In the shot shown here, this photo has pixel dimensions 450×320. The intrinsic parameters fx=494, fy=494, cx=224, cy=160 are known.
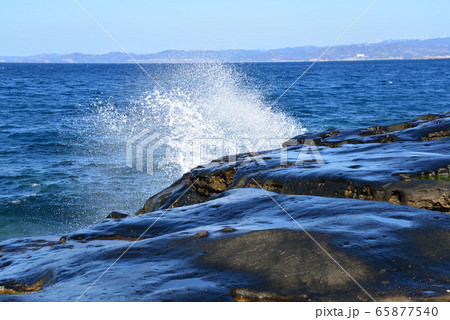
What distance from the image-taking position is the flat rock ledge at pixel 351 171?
4.38 m

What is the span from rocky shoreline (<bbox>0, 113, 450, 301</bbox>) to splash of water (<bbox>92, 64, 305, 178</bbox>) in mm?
7431

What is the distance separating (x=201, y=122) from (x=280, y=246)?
1458cm

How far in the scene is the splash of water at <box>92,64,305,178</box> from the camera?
14.6 meters

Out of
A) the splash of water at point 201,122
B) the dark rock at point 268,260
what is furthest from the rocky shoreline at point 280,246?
the splash of water at point 201,122

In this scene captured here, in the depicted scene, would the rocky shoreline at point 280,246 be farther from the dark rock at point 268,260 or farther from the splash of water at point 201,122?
the splash of water at point 201,122

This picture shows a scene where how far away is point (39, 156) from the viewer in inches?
627

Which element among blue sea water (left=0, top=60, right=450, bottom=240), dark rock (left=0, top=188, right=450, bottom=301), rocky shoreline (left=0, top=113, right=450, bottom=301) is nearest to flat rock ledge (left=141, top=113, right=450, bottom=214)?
rocky shoreline (left=0, top=113, right=450, bottom=301)

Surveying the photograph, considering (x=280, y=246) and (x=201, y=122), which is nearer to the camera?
(x=280, y=246)

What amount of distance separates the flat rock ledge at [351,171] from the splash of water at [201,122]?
5.32 m

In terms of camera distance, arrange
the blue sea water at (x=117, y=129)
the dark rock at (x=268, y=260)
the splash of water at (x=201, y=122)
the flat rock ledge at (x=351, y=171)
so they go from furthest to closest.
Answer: the splash of water at (x=201, y=122)
the blue sea water at (x=117, y=129)
the flat rock ledge at (x=351, y=171)
the dark rock at (x=268, y=260)

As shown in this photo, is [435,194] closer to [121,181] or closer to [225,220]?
[225,220]

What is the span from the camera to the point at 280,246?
3.22 m

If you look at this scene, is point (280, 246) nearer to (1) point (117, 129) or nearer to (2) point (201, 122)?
(2) point (201, 122)

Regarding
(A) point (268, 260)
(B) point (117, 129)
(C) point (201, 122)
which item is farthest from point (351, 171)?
(B) point (117, 129)
